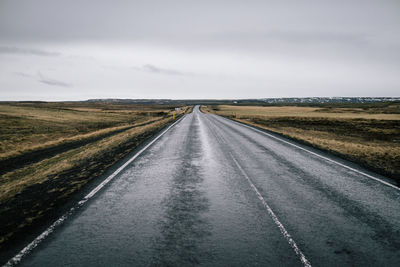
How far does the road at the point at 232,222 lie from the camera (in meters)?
3.65

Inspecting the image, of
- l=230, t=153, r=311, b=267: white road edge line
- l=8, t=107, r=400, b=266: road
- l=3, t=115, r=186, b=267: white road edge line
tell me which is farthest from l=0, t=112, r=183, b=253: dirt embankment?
l=230, t=153, r=311, b=267: white road edge line

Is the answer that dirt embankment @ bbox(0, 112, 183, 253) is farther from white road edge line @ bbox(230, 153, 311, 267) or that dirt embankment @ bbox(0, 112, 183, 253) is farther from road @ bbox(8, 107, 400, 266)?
white road edge line @ bbox(230, 153, 311, 267)

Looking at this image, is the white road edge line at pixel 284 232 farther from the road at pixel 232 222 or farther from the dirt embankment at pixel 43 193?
the dirt embankment at pixel 43 193

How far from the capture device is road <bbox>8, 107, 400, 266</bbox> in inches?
144

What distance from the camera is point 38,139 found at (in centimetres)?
1886

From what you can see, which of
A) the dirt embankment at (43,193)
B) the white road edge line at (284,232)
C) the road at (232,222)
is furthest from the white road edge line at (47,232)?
the white road edge line at (284,232)

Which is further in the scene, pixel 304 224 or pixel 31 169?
pixel 31 169

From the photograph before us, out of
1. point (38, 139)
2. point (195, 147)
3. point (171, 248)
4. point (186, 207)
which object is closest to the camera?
point (171, 248)

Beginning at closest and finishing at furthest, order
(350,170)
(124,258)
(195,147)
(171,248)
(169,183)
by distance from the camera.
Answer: (124,258) → (171,248) → (169,183) → (350,170) → (195,147)

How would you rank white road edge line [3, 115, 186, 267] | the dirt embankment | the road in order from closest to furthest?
white road edge line [3, 115, 186, 267] → the road → the dirt embankment

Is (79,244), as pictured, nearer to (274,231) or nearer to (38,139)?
(274,231)

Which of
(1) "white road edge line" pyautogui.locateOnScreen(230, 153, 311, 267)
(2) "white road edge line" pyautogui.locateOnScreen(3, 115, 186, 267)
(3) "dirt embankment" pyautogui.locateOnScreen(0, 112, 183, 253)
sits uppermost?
(3) "dirt embankment" pyautogui.locateOnScreen(0, 112, 183, 253)

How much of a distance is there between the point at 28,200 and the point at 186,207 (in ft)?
12.6

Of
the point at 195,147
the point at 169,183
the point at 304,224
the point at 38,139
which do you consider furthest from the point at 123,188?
the point at 38,139
